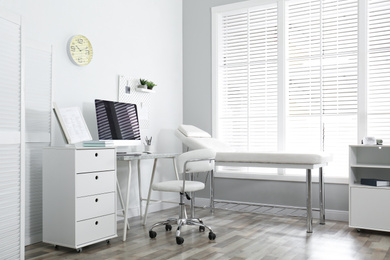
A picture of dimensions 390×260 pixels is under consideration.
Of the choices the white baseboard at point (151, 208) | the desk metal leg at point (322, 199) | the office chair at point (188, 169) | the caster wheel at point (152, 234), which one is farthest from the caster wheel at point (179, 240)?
the desk metal leg at point (322, 199)

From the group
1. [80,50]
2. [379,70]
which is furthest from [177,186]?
[379,70]

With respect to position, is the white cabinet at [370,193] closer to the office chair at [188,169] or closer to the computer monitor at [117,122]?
the office chair at [188,169]

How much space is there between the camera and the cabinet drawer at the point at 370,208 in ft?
11.1

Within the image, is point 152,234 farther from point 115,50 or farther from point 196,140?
point 115,50

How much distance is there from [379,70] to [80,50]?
9.89 ft

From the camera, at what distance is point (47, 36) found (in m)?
3.29

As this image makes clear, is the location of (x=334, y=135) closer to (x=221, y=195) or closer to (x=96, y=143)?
(x=221, y=195)

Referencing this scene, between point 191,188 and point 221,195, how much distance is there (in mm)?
1797

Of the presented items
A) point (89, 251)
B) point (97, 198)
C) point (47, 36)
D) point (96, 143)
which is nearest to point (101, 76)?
point (47, 36)

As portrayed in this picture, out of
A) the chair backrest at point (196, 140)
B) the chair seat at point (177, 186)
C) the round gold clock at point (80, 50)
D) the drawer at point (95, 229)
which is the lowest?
the drawer at point (95, 229)

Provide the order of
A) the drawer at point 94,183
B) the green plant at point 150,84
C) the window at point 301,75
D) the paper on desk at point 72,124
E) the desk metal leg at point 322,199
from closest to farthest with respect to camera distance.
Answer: the drawer at point 94,183 → the paper on desk at point 72,124 → the desk metal leg at point 322,199 → the window at point 301,75 → the green plant at point 150,84

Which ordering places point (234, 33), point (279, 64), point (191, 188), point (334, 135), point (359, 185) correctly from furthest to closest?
point (234, 33)
point (279, 64)
point (334, 135)
point (359, 185)
point (191, 188)

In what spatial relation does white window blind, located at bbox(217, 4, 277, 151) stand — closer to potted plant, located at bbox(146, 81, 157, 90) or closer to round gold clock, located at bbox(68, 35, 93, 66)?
potted plant, located at bbox(146, 81, 157, 90)

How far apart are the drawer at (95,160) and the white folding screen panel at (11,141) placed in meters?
0.46
